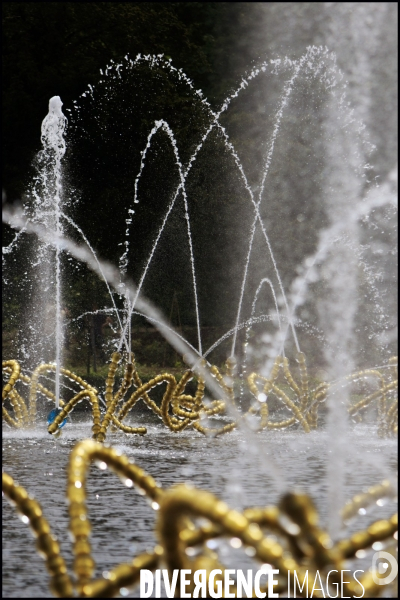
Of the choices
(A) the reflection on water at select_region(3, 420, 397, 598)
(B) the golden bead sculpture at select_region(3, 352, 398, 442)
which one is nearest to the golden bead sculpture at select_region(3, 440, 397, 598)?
(A) the reflection on water at select_region(3, 420, 397, 598)

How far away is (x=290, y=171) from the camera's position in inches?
1034

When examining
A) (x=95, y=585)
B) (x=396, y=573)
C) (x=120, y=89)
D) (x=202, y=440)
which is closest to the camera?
(x=95, y=585)

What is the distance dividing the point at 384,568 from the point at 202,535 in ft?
4.70

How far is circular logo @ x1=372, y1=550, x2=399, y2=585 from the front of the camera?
4156 mm

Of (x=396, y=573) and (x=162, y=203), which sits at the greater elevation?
(x=162, y=203)

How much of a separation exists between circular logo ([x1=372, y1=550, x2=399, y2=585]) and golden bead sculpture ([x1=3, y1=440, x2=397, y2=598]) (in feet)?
0.16

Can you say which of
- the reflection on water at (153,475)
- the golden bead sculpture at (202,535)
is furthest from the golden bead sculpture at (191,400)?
the golden bead sculpture at (202,535)

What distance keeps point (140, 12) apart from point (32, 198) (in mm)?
5717

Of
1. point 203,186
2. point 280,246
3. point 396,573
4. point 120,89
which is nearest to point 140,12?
point 120,89

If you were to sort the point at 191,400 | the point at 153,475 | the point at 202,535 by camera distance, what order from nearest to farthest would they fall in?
the point at 202,535
the point at 153,475
the point at 191,400

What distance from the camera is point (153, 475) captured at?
955cm

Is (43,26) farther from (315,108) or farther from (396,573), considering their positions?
(396,573)

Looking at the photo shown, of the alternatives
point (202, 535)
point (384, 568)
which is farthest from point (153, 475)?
point (202, 535)

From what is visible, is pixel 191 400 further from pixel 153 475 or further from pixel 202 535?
pixel 202 535
